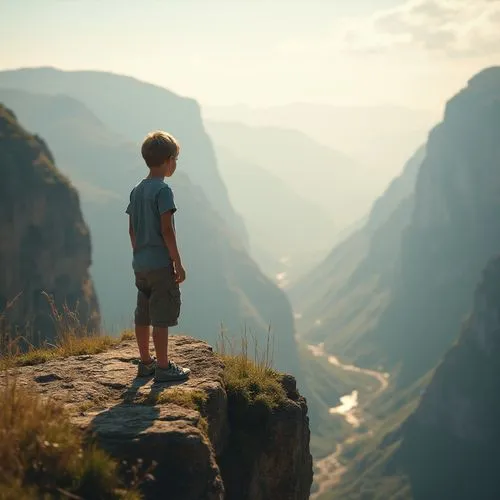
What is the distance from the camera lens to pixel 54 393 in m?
7.76

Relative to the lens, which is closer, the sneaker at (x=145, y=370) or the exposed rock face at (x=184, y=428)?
the exposed rock face at (x=184, y=428)

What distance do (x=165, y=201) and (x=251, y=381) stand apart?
327 cm

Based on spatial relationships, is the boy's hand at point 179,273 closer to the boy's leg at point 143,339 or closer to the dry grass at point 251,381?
the boy's leg at point 143,339

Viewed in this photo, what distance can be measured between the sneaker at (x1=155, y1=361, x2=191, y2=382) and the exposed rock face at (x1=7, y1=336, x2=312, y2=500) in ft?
0.45

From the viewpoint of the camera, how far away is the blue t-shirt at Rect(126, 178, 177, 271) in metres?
8.03

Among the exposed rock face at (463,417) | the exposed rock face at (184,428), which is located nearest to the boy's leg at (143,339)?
the exposed rock face at (184,428)

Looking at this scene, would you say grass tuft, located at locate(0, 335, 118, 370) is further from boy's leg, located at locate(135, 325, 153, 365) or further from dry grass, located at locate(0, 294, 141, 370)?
boy's leg, located at locate(135, 325, 153, 365)

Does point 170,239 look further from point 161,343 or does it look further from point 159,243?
point 161,343

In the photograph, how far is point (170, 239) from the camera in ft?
26.4

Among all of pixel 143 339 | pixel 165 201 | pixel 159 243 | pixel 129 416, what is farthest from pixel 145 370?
pixel 165 201

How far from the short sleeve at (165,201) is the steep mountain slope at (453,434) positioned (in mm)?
158250

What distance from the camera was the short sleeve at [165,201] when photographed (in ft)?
26.1

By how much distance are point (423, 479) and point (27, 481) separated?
553 feet

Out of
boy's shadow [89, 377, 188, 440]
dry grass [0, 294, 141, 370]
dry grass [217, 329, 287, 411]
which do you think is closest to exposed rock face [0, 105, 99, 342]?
dry grass [0, 294, 141, 370]
